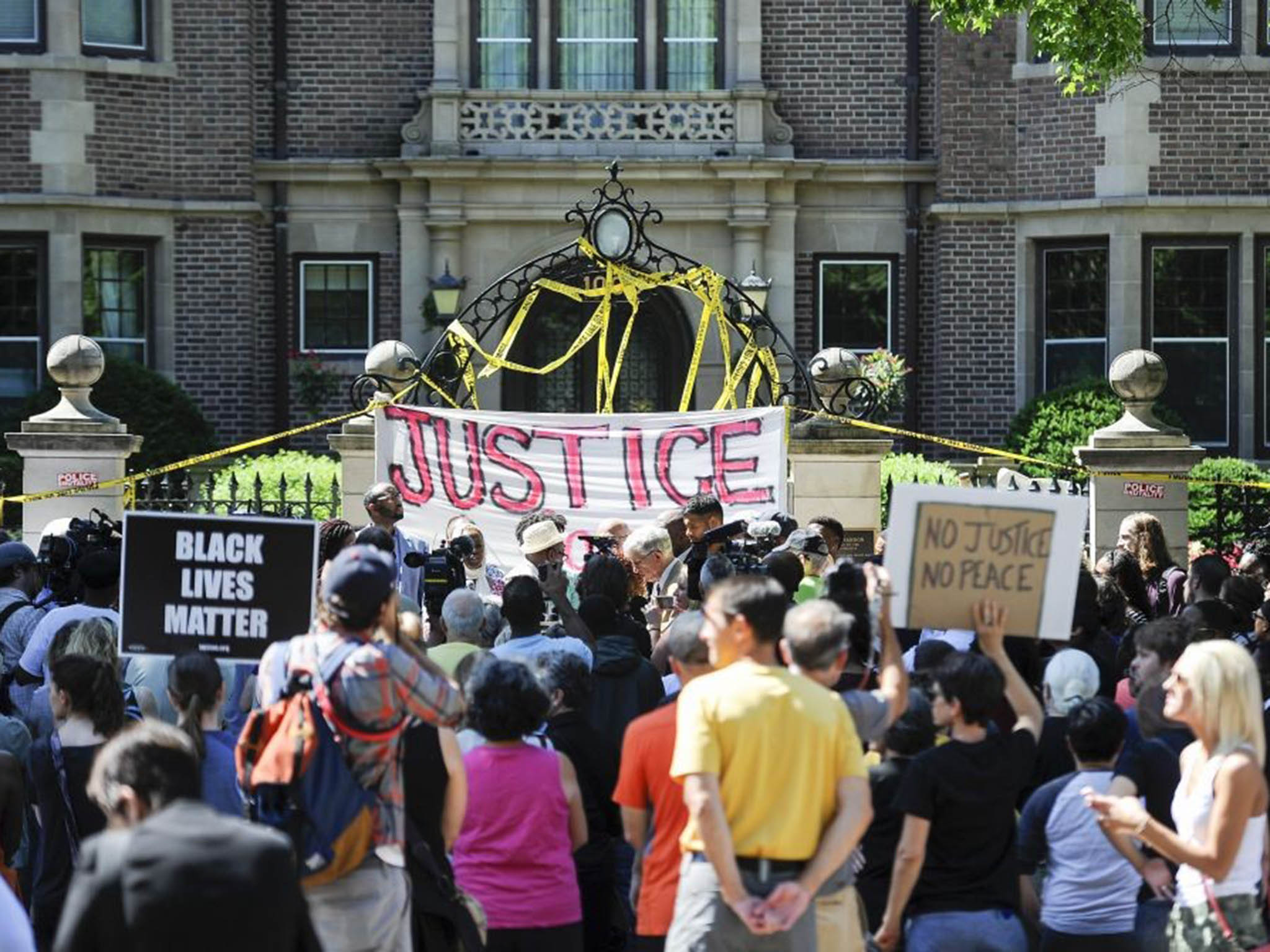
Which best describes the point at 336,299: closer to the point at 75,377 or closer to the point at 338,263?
the point at 338,263

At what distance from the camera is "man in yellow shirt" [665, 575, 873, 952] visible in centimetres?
635

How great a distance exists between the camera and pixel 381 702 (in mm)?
6387

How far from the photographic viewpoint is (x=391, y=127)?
24.4 m

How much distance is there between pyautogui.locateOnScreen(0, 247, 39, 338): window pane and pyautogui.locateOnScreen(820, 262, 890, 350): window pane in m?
8.17

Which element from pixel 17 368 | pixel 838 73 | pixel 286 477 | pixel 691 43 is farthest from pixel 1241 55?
pixel 17 368

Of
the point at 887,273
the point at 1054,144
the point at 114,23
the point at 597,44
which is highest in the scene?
the point at 114,23

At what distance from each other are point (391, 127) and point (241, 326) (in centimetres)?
262

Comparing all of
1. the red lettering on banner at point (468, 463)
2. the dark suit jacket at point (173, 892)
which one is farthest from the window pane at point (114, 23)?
the dark suit jacket at point (173, 892)

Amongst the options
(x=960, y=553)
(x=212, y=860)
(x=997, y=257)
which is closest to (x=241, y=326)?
(x=997, y=257)

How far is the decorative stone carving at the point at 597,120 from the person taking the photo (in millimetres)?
24000

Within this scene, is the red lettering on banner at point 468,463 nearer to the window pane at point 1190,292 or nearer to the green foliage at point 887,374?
the green foliage at point 887,374

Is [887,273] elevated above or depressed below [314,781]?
above

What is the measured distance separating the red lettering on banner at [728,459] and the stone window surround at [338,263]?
33.8 feet

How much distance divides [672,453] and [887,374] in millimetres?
7757
